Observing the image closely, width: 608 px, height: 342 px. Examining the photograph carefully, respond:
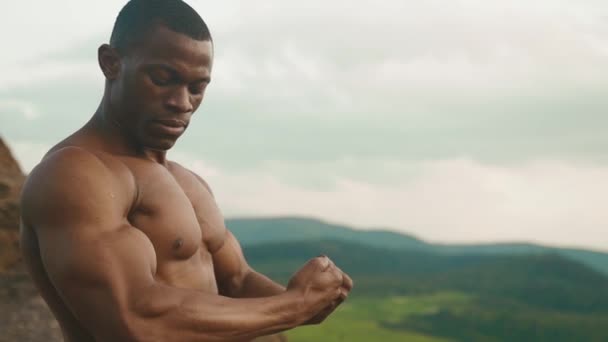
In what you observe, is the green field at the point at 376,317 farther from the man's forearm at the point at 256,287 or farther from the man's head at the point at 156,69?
the man's head at the point at 156,69

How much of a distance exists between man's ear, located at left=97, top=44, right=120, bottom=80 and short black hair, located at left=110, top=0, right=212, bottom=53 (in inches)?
1.3

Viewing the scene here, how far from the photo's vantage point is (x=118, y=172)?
12.6 ft

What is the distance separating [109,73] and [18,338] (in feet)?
13.6

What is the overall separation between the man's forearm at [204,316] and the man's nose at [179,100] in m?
0.82

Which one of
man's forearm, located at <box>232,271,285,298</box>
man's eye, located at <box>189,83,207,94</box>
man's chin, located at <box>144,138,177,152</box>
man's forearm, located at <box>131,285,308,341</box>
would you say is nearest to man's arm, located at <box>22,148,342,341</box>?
man's forearm, located at <box>131,285,308,341</box>

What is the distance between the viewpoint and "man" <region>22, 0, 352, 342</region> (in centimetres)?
356

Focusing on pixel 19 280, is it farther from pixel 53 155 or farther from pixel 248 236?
pixel 248 236

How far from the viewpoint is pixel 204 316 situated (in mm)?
3621

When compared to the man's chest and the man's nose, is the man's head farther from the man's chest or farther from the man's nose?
the man's chest

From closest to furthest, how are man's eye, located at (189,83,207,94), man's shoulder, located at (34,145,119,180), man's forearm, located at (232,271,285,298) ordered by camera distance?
man's shoulder, located at (34,145,119,180) < man's eye, located at (189,83,207,94) < man's forearm, located at (232,271,285,298)

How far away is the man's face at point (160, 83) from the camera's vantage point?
3912mm

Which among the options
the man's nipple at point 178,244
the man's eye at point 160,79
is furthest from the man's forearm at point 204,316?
the man's eye at point 160,79

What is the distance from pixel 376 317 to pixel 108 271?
125ft

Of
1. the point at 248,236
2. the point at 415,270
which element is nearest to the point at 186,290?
the point at 415,270
